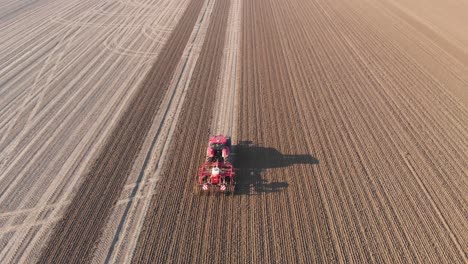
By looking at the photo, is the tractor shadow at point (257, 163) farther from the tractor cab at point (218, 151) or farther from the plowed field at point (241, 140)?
the tractor cab at point (218, 151)

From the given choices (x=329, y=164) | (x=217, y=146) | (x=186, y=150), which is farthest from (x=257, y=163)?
(x=186, y=150)

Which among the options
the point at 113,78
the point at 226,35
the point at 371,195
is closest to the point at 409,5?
the point at 226,35

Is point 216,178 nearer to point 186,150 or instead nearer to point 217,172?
point 217,172

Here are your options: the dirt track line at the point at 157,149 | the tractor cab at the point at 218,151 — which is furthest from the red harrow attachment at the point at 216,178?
the dirt track line at the point at 157,149

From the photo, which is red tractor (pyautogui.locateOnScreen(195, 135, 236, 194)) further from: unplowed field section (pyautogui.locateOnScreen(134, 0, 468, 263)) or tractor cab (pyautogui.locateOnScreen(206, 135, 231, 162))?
unplowed field section (pyautogui.locateOnScreen(134, 0, 468, 263))

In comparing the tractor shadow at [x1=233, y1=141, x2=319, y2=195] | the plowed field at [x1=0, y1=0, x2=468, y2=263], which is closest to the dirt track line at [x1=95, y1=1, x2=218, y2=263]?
the plowed field at [x1=0, y1=0, x2=468, y2=263]

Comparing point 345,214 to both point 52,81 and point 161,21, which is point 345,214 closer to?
point 52,81
